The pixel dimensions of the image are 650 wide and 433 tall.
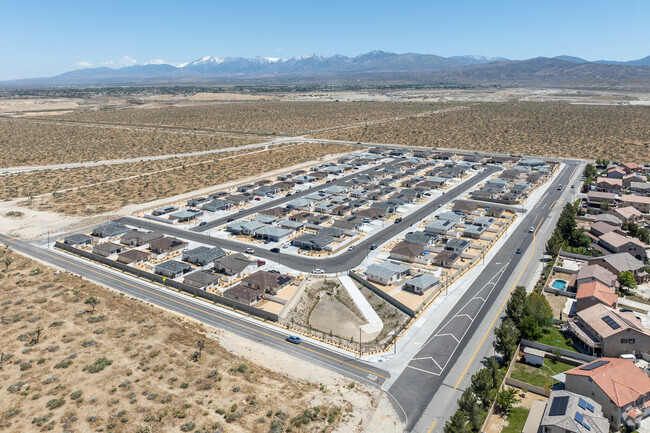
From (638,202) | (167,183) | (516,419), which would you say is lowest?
(516,419)

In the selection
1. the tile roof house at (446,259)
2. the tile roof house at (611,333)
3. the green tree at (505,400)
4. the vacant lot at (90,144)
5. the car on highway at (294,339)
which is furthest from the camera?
the vacant lot at (90,144)

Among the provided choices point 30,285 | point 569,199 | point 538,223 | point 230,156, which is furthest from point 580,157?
point 30,285

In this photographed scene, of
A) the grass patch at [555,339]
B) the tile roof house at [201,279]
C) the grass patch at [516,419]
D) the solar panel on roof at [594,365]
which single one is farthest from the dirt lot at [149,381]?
the grass patch at [555,339]

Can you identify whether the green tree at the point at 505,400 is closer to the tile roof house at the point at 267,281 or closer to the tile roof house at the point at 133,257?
the tile roof house at the point at 267,281

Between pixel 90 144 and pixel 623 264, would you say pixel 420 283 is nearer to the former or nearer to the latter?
pixel 623 264

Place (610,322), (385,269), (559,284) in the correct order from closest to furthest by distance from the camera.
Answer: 1. (610,322)
2. (559,284)
3. (385,269)

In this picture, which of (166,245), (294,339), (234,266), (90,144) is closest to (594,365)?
(294,339)

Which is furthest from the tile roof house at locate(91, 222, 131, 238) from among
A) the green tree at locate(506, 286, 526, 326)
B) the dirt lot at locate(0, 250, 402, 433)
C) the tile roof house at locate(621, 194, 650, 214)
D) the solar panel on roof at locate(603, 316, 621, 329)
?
the tile roof house at locate(621, 194, 650, 214)
